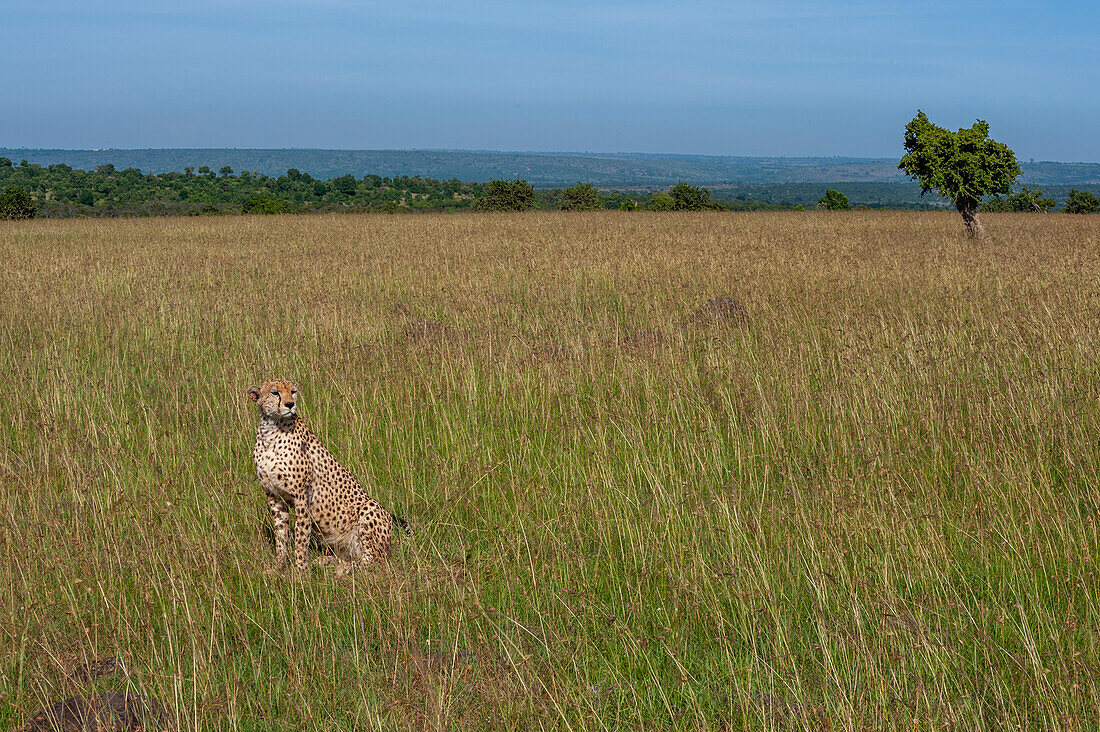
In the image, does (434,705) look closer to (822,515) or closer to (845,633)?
(845,633)

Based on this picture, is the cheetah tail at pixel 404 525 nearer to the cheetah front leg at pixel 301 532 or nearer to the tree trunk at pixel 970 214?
the cheetah front leg at pixel 301 532

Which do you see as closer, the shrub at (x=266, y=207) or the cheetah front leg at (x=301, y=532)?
the cheetah front leg at (x=301, y=532)

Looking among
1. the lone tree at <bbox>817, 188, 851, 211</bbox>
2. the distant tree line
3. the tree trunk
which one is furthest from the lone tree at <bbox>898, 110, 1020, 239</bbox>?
the lone tree at <bbox>817, 188, 851, 211</bbox>

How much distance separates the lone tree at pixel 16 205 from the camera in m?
27.1

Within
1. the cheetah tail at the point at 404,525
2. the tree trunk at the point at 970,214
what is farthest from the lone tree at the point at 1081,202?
the cheetah tail at the point at 404,525

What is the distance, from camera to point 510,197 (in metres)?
29.0

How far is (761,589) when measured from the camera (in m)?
2.88

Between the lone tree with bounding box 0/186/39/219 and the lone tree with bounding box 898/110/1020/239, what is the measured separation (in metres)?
25.3

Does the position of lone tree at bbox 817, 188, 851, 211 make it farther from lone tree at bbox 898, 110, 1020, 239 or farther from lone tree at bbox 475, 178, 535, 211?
lone tree at bbox 898, 110, 1020, 239

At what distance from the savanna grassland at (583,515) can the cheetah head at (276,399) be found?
1.72 ft

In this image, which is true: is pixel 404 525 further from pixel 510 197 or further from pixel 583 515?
pixel 510 197

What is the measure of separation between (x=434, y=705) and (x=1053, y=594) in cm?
206

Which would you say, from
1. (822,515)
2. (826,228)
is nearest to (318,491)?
(822,515)

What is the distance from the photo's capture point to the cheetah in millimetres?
3377
